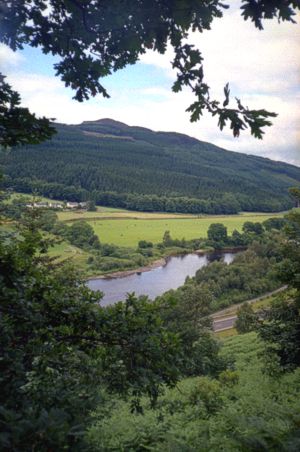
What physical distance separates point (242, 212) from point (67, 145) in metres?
94.8

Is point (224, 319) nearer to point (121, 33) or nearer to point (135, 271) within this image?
point (135, 271)

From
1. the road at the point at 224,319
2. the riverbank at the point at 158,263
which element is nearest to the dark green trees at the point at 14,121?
the road at the point at 224,319

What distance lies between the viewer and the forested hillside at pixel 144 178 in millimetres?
122875

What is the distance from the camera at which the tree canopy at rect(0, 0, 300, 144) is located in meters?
2.51

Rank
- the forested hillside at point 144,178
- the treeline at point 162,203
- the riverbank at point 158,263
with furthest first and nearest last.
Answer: the forested hillside at point 144,178 → the treeline at point 162,203 → the riverbank at point 158,263

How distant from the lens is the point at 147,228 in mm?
89875

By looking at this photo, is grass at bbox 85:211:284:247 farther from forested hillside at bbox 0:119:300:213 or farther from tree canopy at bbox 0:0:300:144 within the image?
tree canopy at bbox 0:0:300:144

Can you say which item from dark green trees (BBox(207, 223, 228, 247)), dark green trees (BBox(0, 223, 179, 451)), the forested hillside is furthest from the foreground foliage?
the forested hillside

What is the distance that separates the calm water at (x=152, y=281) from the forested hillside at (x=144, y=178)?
162ft

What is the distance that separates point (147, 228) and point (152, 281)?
131 feet

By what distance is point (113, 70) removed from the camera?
11.3 ft

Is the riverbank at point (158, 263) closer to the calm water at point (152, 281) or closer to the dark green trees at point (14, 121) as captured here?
the calm water at point (152, 281)

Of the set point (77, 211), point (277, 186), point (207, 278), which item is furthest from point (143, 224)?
point (277, 186)

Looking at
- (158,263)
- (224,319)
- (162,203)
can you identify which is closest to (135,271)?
(158,263)
